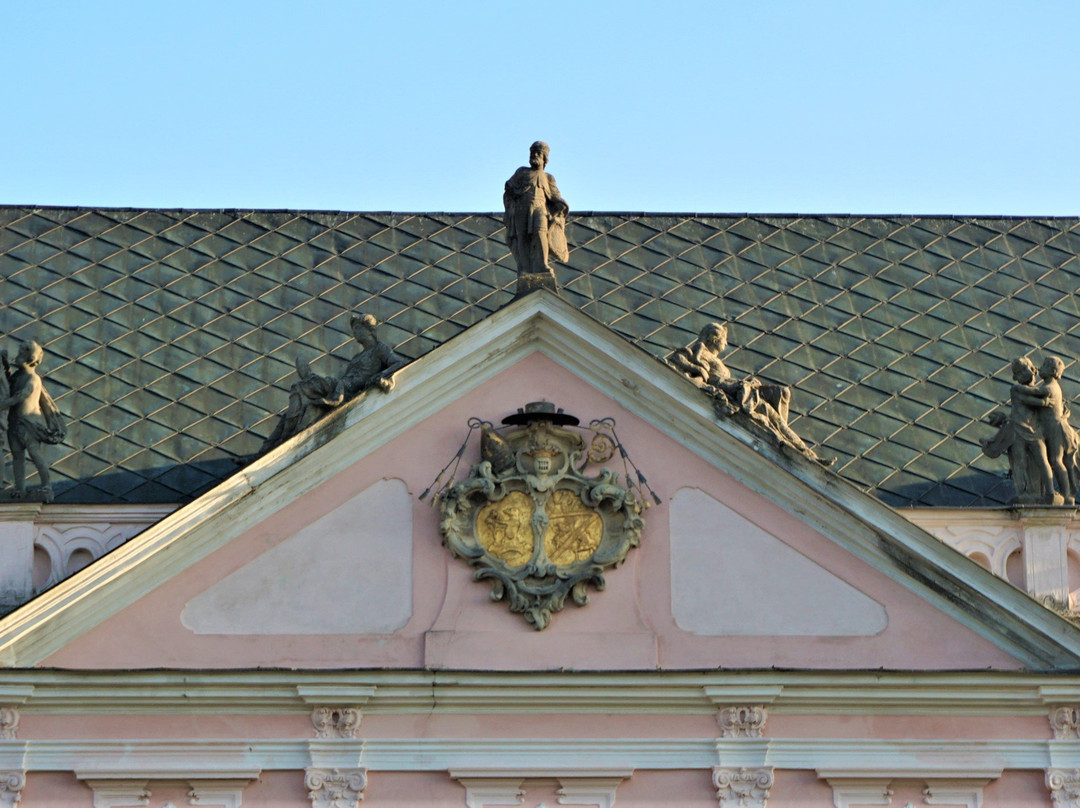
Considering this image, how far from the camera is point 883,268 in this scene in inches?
1118

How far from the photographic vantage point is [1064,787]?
2164 cm

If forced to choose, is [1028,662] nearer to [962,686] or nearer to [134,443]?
[962,686]

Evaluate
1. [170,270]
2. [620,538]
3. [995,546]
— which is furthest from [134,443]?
[995,546]

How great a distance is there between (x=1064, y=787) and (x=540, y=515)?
4657mm

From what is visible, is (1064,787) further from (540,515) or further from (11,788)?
(11,788)

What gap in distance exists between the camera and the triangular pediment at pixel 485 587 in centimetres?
2192

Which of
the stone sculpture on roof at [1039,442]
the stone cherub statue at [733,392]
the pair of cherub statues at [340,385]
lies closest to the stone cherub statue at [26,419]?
the pair of cherub statues at [340,385]

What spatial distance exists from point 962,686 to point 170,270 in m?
9.96

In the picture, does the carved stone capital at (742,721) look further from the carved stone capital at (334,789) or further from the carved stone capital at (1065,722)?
the carved stone capital at (334,789)

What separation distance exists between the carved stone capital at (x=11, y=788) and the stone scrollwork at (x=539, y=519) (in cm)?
386

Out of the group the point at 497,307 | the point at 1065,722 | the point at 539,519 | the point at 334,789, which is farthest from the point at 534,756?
the point at 497,307

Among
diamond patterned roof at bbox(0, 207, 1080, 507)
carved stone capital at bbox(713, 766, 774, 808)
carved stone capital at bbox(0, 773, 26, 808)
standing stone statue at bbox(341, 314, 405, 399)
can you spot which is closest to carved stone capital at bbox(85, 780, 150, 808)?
carved stone capital at bbox(0, 773, 26, 808)

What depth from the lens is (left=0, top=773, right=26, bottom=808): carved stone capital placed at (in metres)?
21.5

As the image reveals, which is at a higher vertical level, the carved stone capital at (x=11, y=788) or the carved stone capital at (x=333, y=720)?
the carved stone capital at (x=333, y=720)
